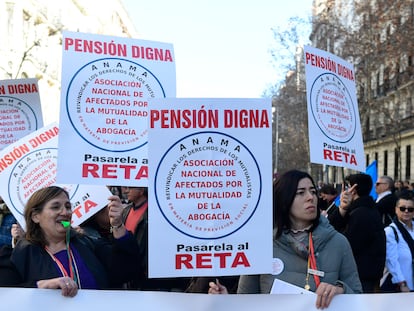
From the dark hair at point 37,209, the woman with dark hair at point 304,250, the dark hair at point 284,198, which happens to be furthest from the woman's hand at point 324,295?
the dark hair at point 37,209

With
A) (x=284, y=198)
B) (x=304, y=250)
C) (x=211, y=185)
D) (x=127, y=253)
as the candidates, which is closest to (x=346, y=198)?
(x=284, y=198)

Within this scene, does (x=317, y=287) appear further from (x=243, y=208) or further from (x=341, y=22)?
(x=341, y=22)

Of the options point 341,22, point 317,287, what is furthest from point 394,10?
point 317,287

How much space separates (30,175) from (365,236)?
3.12m

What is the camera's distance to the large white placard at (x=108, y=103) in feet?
12.3

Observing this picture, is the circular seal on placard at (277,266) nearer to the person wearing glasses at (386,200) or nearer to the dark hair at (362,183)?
the dark hair at (362,183)

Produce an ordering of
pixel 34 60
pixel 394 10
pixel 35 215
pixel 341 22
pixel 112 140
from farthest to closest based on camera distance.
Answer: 1. pixel 34 60
2. pixel 341 22
3. pixel 394 10
4. pixel 112 140
5. pixel 35 215

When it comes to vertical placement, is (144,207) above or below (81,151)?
below

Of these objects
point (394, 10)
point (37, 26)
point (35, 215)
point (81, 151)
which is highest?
point (37, 26)

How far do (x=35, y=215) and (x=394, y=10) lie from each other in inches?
810

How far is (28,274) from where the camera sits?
3420mm

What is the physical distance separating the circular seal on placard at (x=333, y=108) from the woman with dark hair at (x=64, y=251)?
150cm

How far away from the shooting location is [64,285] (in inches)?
126

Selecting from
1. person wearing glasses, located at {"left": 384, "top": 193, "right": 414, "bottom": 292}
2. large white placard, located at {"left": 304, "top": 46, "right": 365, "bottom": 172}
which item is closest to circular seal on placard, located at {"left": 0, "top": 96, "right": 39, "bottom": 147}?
large white placard, located at {"left": 304, "top": 46, "right": 365, "bottom": 172}
